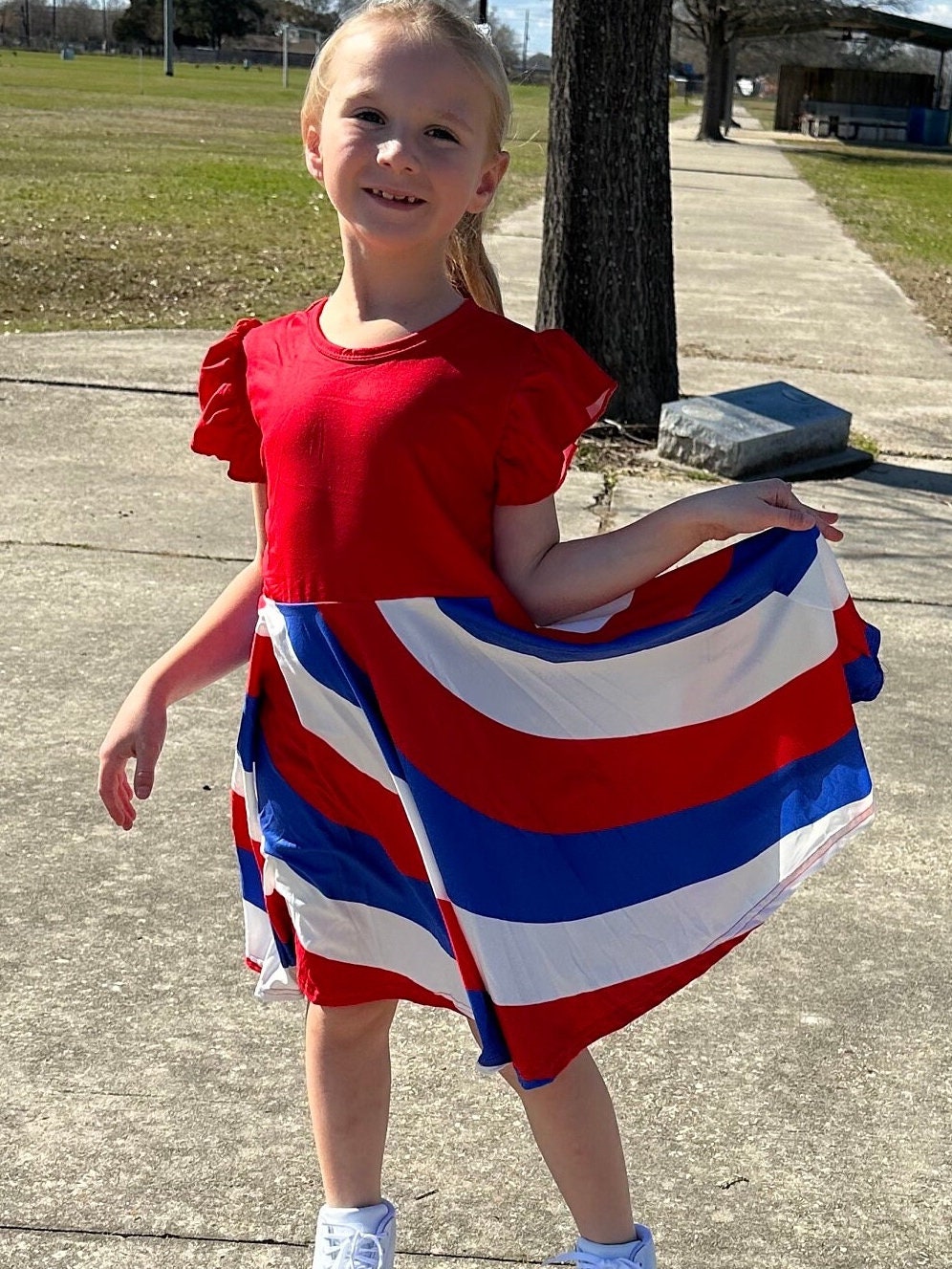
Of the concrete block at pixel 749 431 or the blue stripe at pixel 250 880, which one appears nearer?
the blue stripe at pixel 250 880

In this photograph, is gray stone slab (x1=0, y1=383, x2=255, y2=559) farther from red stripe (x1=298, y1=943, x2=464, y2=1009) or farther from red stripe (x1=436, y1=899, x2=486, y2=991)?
red stripe (x1=436, y1=899, x2=486, y2=991)

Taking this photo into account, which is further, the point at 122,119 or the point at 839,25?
the point at 839,25

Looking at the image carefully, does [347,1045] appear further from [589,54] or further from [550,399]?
[589,54]

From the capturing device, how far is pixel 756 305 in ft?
37.0

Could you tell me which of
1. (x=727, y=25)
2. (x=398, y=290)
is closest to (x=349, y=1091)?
(x=398, y=290)

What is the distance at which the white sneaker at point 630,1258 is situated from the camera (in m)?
2.00

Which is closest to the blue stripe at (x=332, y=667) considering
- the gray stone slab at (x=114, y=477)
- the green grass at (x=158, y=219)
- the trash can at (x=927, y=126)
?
the green grass at (x=158, y=219)

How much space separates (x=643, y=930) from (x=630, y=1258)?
1.41 ft

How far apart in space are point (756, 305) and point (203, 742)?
27.2 ft

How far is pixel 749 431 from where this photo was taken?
6.30m

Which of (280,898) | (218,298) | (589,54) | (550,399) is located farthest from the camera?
(218,298)

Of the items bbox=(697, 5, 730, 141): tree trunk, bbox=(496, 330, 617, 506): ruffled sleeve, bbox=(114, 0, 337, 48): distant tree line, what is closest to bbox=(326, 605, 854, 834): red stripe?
bbox=(496, 330, 617, 506): ruffled sleeve

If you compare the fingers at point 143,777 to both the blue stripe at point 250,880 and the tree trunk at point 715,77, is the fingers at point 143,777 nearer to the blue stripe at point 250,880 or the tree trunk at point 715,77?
the blue stripe at point 250,880

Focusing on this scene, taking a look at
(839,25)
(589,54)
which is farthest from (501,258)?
(839,25)
